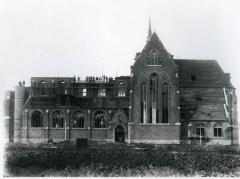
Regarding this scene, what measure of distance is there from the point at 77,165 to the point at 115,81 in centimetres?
4415

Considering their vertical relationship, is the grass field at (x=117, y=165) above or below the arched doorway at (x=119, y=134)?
below

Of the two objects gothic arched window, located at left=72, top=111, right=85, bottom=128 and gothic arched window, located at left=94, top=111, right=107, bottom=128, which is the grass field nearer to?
gothic arched window, located at left=72, top=111, right=85, bottom=128

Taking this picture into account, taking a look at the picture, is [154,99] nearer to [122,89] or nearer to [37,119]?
[122,89]

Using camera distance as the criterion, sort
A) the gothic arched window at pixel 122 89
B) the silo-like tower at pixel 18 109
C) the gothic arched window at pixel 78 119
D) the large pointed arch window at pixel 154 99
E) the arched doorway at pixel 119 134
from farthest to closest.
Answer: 1. the gothic arched window at pixel 122 89
2. the gothic arched window at pixel 78 119
3. the silo-like tower at pixel 18 109
4. the arched doorway at pixel 119 134
5. the large pointed arch window at pixel 154 99

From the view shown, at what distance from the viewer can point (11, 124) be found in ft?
220

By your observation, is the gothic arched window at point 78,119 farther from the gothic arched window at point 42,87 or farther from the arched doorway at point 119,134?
the gothic arched window at point 42,87

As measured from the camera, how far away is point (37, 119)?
222 feet

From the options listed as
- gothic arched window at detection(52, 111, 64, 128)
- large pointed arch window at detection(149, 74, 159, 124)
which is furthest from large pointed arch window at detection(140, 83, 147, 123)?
gothic arched window at detection(52, 111, 64, 128)

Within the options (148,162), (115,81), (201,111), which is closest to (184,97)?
(201,111)

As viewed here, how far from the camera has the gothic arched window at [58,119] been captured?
67.5 metres

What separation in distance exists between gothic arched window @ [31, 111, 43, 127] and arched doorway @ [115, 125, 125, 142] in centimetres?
1217

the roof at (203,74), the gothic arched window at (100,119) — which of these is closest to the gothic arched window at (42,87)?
the gothic arched window at (100,119)

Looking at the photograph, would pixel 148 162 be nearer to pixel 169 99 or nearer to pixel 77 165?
pixel 77 165

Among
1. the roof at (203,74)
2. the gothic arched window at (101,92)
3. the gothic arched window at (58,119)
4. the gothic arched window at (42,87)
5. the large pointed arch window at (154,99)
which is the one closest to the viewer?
the large pointed arch window at (154,99)
